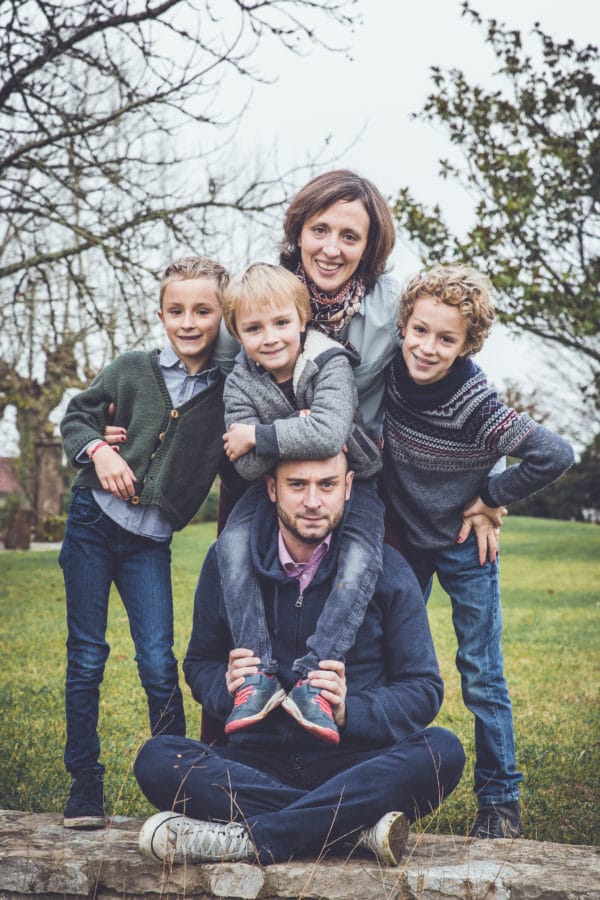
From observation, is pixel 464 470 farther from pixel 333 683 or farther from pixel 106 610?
pixel 106 610

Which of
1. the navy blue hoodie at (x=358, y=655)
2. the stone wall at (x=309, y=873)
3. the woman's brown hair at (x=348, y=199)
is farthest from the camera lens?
the woman's brown hair at (x=348, y=199)

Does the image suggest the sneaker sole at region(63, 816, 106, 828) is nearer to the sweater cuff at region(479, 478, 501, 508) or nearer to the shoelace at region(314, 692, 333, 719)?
the shoelace at region(314, 692, 333, 719)

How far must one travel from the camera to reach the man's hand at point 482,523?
3.64 meters

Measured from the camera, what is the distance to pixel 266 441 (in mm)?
3203

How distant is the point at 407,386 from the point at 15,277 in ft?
29.0

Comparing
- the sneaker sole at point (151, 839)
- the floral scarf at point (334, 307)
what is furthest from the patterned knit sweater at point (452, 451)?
the sneaker sole at point (151, 839)

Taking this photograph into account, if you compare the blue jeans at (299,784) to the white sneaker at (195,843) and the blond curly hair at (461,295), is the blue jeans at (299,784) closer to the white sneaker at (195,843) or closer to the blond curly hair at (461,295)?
the white sneaker at (195,843)

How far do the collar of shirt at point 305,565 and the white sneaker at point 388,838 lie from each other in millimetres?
850

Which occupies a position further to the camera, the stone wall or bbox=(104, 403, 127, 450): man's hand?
bbox=(104, 403, 127, 450): man's hand

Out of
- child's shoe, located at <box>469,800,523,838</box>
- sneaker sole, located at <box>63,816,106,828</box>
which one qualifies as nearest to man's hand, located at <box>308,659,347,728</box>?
child's shoe, located at <box>469,800,523,838</box>

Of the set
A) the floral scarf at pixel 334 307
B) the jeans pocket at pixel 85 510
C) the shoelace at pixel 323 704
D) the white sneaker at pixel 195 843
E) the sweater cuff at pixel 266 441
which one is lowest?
the white sneaker at pixel 195 843

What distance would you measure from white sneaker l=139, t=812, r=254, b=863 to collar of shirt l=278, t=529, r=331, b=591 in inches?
34.4

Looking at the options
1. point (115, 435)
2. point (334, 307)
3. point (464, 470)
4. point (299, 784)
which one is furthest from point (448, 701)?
point (334, 307)

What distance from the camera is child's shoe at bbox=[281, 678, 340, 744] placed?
2986mm
